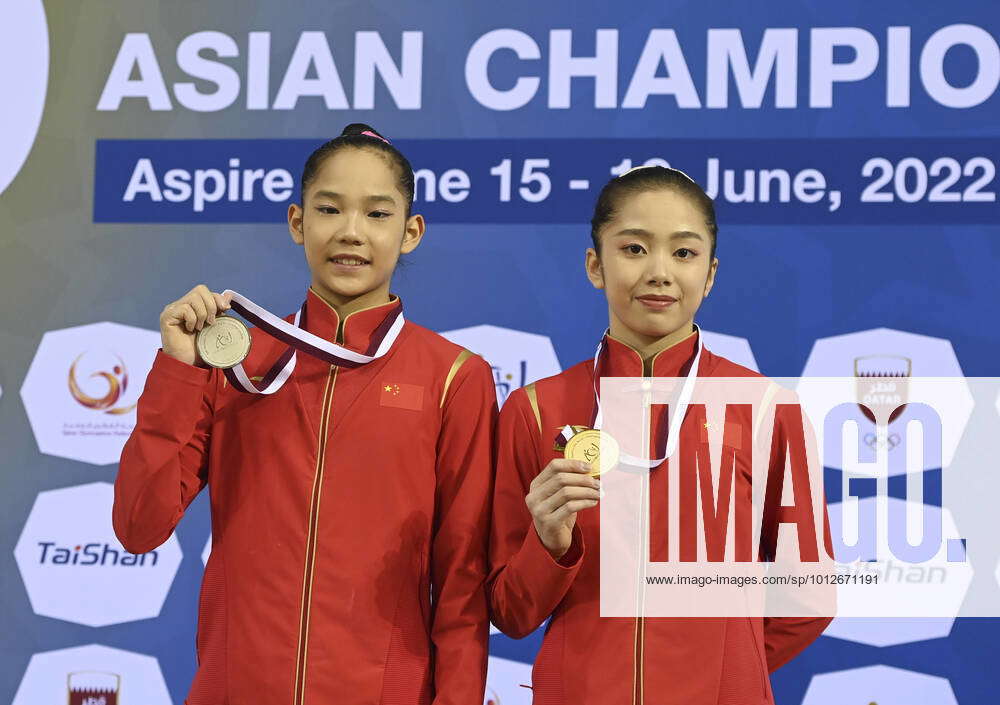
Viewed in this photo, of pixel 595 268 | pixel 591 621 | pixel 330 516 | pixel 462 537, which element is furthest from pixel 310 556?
pixel 595 268

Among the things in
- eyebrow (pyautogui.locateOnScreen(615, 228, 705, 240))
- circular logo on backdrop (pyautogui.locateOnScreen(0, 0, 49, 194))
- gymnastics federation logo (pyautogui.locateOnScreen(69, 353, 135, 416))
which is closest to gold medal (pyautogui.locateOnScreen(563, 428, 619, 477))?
eyebrow (pyautogui.locateOnScreen(615, 228, 705, 240))

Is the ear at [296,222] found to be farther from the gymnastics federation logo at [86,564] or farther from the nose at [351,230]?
the gymnastics federation logo at [86,564]

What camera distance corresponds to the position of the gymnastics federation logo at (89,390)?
3.42 metres

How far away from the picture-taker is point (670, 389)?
6.82 feet

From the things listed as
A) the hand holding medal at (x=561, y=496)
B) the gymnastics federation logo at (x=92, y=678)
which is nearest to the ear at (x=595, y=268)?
the hand holding medal at (x=561, y=496)

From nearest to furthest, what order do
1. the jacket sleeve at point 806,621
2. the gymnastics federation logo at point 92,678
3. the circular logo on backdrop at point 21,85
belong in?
1. the jacket sleeve at point 806,621
2. the gymnastics federation logo at point 92,678
3. the circular logo on backdrop at point 21,85

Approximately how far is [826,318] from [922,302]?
26 cm

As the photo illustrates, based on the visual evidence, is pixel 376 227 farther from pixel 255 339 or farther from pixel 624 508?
pixel 624 508

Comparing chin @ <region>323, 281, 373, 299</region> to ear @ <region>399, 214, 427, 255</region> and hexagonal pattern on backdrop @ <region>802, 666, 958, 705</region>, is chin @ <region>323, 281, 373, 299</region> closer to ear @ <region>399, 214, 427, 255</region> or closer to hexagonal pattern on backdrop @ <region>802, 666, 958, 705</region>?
ear @ <region>399, 214, 427, 255</region>

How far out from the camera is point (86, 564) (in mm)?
3379

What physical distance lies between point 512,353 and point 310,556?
4.70 feet

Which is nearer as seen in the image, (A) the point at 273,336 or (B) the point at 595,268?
(A) the point at 273,336

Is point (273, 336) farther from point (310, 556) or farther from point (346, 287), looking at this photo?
point (310, 556)

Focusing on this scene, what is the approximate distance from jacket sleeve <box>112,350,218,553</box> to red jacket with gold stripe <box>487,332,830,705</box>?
0.54m
